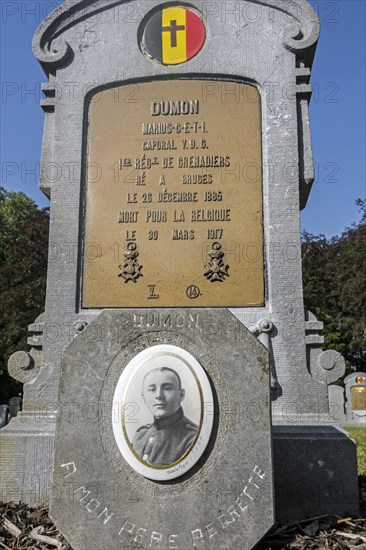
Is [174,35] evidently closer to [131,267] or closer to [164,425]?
[131,267]

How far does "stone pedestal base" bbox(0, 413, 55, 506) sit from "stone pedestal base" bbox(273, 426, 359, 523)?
226cm

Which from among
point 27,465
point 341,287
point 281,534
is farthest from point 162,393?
point 341,287

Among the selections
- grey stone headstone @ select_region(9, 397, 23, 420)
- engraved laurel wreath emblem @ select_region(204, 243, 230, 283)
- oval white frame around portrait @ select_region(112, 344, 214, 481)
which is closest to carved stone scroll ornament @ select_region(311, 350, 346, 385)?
engraved laurel wreath emblem @ select_region(204, 243, 230, 283)

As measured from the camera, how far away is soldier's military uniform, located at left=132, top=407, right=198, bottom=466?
12.3ft

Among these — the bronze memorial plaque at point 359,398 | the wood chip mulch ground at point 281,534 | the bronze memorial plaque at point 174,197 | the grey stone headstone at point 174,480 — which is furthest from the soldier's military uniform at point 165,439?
the bronze memorial plaque at point 359,398

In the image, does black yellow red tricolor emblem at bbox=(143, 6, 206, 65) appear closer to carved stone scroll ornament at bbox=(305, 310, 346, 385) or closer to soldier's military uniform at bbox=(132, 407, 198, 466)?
carved stone scroll ornament at bbox=(305, 310, 346, 385)

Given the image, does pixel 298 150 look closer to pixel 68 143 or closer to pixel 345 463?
pixel 68 143

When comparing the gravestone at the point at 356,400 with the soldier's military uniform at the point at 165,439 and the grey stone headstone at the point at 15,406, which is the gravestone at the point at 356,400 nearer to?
the grey stone headstone at the point at 15,406

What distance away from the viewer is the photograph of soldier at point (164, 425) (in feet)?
12.3

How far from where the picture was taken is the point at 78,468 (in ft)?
12.5

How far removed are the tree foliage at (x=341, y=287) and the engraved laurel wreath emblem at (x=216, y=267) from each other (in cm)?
2349

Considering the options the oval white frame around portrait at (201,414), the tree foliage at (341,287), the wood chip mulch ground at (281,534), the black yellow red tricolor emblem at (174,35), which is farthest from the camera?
the tree foliage at (341,287)

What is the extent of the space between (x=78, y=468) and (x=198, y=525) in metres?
0.90

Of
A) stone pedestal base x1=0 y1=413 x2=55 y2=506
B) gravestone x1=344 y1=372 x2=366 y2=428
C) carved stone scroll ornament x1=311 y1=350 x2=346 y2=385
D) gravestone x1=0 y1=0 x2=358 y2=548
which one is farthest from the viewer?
gravestone x1=344 y1=372 x2=366 y2=428
